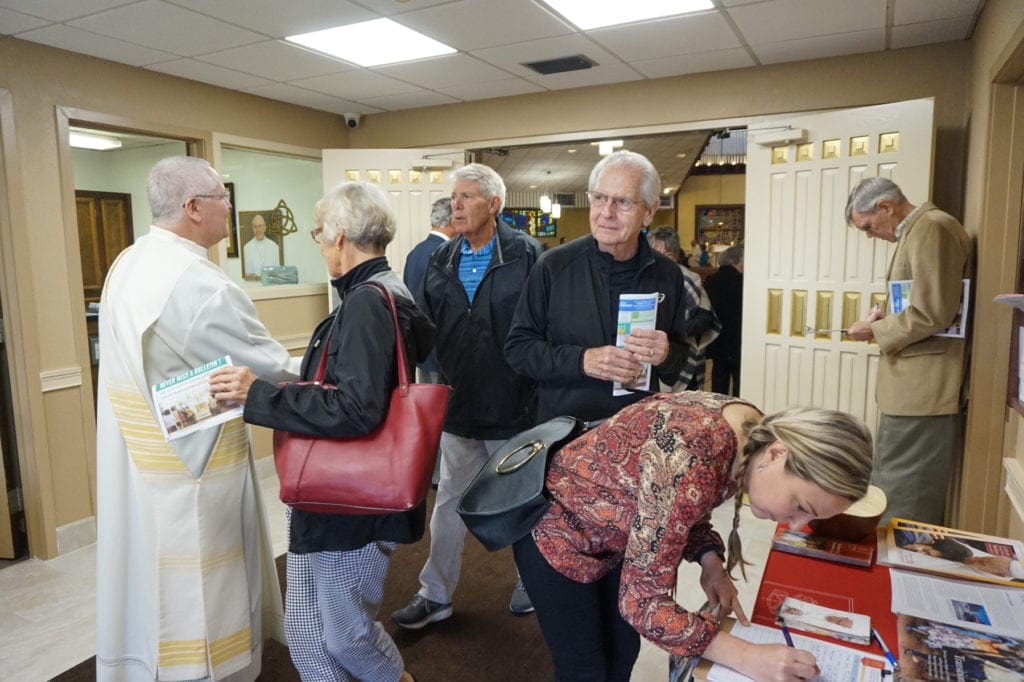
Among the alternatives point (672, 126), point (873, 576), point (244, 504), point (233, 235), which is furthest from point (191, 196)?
point (233, 235)

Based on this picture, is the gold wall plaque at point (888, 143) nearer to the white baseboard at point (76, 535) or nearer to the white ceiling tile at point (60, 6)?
the white ceiling tile at point (60, 6)

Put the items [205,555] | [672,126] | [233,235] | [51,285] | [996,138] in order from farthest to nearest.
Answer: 1. [233,235]
2. [672,126]
3. [51,285]
4. [996,138]
5. [205,555]

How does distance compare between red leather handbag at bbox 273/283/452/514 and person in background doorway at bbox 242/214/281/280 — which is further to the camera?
person in background doorway at bbox 242/214/281/280

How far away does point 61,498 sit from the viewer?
3.39 metres

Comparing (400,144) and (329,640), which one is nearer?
(329,640)

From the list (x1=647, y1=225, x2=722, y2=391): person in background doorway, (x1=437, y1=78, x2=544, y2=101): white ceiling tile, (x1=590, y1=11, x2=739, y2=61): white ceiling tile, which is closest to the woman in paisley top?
(x1=647, y1=225, x2=722, y2=391): person in background doorway

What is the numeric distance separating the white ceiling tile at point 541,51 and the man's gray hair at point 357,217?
2004 millimetres

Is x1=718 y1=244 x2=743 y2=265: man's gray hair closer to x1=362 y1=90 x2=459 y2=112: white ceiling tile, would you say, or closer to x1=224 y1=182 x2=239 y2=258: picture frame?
x1=362 y1=90 x2=459 y2=112: white ceiling tile

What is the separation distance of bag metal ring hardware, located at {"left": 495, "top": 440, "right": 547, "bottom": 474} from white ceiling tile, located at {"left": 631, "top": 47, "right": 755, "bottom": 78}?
296 centimetres

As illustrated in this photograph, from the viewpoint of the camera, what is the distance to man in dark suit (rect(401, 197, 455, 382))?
11.3 feet

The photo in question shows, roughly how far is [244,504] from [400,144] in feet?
12.0

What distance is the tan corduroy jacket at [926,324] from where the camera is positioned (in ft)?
8.82

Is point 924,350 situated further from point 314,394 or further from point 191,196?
point 191,196

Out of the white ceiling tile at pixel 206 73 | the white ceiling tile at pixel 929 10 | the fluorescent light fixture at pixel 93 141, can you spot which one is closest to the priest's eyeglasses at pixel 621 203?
the white ceiling tile at pixel 929 10
